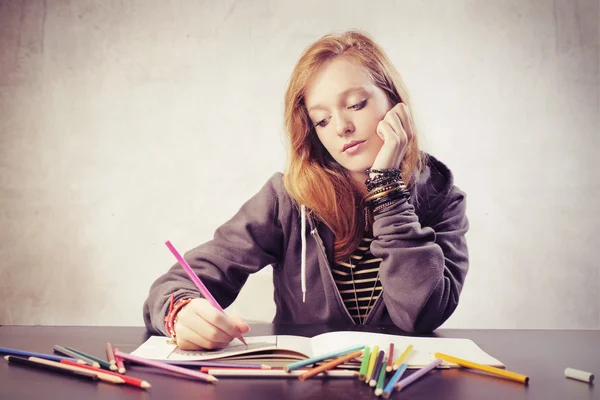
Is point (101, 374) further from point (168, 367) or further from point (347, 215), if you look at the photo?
point (347, 215)

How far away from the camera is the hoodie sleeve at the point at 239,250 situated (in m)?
1.33

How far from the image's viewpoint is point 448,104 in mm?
2508

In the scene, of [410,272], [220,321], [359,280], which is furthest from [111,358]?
[359,280]

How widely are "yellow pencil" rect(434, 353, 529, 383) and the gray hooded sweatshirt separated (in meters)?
0.32

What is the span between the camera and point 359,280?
1.42 meters

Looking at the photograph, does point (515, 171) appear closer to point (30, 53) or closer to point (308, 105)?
point (308, 105)

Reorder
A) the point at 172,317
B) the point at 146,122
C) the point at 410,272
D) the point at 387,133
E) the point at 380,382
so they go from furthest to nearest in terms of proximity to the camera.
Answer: the point at 146,122 < the point at 387,133 < the point at 410,272 < the point at 172,317 < the point at 380,382

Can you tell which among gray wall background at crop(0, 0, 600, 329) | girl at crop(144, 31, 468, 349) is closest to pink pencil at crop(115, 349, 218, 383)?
girl at crop(144, 31, 468, 349)

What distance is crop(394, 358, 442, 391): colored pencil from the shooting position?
2.29 feet

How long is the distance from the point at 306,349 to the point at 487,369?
0.24m

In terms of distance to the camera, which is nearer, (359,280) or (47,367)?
(47,367)

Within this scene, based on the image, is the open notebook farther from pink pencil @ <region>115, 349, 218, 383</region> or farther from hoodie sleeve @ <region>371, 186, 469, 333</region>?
hoodie sleeve @ <region>371, 186, 469, 333</region>

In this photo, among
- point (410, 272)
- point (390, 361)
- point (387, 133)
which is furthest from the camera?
point (387, 133)

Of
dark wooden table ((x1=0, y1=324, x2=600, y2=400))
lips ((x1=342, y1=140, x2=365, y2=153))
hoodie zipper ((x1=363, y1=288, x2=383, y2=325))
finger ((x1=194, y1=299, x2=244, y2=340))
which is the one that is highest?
lips ((x1=342, y1=140, x2=365, y2=153))
